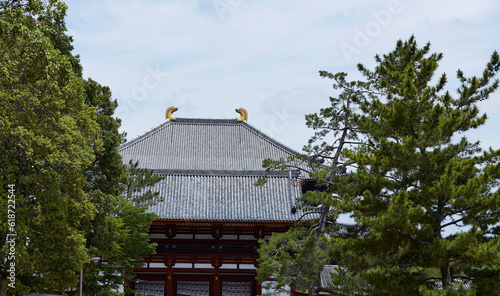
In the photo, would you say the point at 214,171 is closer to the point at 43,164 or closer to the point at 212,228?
the point at 212,228

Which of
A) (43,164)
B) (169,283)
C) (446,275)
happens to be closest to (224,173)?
(169,283)

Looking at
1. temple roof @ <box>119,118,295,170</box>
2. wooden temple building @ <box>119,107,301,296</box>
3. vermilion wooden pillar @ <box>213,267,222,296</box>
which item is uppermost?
temple roof @ <box>119,118,295,170</box>

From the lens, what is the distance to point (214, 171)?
2988cm

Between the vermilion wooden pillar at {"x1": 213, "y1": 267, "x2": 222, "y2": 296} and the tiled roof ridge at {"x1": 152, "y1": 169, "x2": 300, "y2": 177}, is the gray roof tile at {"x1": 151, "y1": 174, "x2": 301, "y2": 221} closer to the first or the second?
the tiled roof ridge at {"x1": 152, "y1": 169, "x2": 300, "y2": 177}

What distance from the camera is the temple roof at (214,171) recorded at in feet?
88.9

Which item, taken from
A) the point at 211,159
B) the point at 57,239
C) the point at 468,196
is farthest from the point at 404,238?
the point at 211,159

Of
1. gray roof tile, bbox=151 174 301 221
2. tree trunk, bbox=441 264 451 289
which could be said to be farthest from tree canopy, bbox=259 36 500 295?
gray roof tile, bbox=151 174 301 221

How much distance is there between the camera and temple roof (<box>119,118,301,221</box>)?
27094 millimetres

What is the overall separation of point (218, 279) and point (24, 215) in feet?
45.9

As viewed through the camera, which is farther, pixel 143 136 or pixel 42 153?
pixel 143 136

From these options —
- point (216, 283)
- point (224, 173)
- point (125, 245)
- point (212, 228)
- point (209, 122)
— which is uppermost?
point (209, 122)

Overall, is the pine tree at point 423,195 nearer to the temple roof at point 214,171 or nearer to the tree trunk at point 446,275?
the tree trunk at point 446,275

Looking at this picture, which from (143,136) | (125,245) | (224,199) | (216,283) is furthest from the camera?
(143,136)

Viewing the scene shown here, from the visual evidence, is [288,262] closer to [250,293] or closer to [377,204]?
[377,204]
